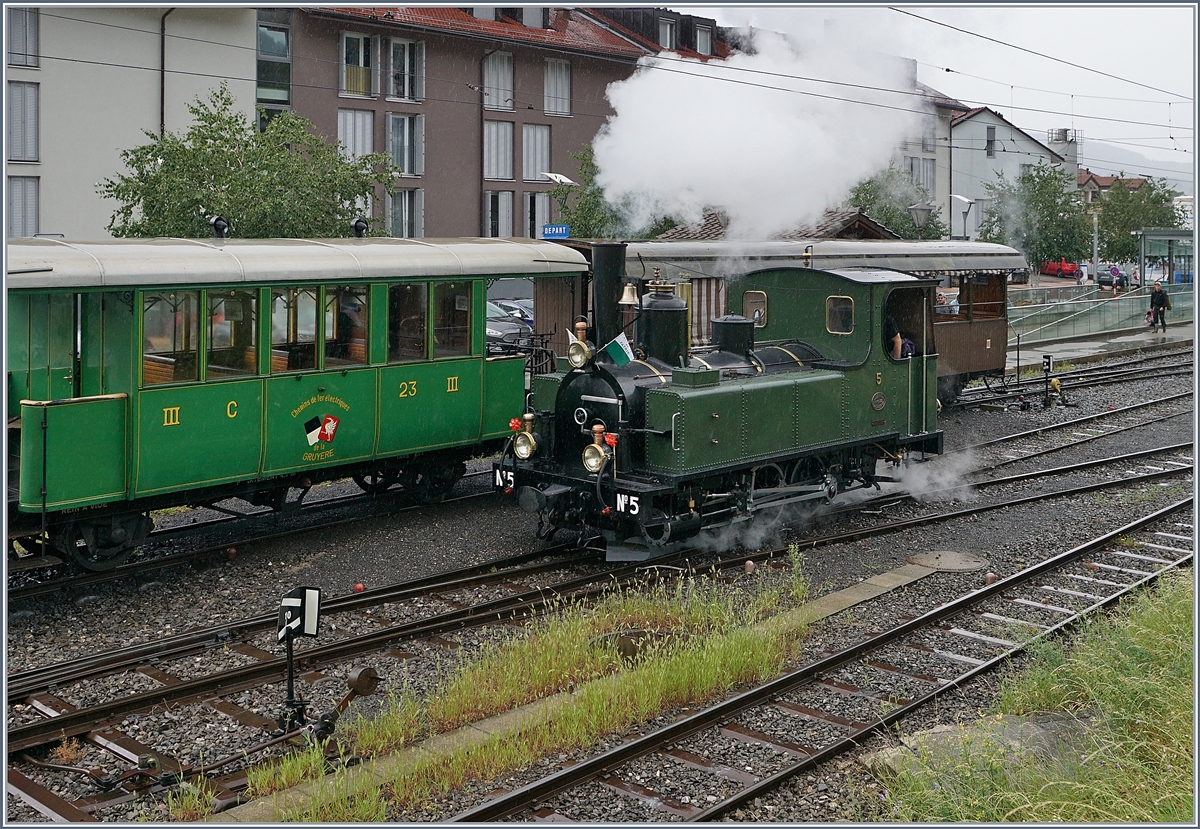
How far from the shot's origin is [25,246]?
9.32 m

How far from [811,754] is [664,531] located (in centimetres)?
405

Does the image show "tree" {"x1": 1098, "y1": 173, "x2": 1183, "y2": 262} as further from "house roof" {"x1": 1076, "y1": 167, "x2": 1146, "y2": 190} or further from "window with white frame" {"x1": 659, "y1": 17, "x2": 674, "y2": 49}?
"window with white frame" {"x1": 659, "y1": 17, "x2": 674, "y2": 49}

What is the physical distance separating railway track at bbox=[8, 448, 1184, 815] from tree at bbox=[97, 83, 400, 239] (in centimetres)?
877

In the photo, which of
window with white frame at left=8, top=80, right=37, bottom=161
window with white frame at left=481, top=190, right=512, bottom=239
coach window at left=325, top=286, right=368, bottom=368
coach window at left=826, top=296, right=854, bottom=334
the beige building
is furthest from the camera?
window with white frame at left=481, top=190, right=512, bottom=239

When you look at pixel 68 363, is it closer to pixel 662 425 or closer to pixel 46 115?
pixel 662 425

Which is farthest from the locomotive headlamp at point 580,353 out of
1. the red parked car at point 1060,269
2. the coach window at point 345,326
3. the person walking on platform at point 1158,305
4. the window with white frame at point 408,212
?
the red parked car at point 1060,269

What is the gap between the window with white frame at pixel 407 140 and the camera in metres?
32.6

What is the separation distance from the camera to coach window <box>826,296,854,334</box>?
12.9 meters

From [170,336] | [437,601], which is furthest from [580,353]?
[170,336]

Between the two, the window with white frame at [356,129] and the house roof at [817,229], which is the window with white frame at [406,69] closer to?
the window with white frame at [356,129]

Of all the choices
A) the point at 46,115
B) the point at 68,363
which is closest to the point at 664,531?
the point at 68,363

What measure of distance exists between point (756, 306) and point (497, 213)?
2293 centimetres

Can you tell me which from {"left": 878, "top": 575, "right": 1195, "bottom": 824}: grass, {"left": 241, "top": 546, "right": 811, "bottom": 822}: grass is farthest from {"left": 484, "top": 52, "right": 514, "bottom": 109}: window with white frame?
{"left": 878, "top": 575, "right": 1195, "bottom": 824}: grass

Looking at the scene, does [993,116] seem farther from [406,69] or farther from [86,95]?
[86,95]
